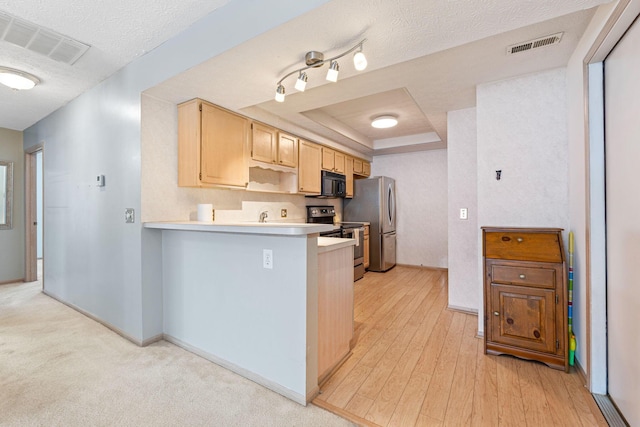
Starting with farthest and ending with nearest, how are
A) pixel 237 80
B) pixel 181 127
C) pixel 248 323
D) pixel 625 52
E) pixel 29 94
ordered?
pixel 29 94 < pixel 181 127 < pixel 237 80 < pixel 248 323 < pixel 625 52

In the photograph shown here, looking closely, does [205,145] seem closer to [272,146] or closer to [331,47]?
[272,146]

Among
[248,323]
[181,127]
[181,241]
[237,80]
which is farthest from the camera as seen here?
[181,127]

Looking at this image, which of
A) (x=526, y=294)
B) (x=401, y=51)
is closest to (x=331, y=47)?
(x=401, y=51)

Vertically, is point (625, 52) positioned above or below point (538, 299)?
above

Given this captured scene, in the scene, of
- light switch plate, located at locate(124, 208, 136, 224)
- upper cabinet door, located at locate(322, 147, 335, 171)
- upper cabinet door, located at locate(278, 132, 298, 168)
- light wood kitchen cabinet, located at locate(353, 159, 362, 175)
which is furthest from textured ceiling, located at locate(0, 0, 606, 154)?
light wood kitchen cabinet, located at locate(353, 159, 362, 175)

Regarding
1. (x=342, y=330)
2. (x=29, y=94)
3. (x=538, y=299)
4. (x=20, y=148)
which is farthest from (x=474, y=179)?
(x=20, y=148)

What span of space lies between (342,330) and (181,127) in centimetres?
230

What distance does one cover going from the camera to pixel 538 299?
211cm

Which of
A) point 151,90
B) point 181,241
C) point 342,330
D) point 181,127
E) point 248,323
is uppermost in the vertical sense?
point 151,90

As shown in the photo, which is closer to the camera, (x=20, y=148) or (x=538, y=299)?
(x=538, y=299)

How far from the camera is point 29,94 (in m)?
3.06

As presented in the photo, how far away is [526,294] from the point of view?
2.15 meters

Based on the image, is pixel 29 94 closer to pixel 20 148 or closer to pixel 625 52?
pixel 20 148

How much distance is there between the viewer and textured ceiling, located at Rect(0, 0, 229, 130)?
178 centimetres
